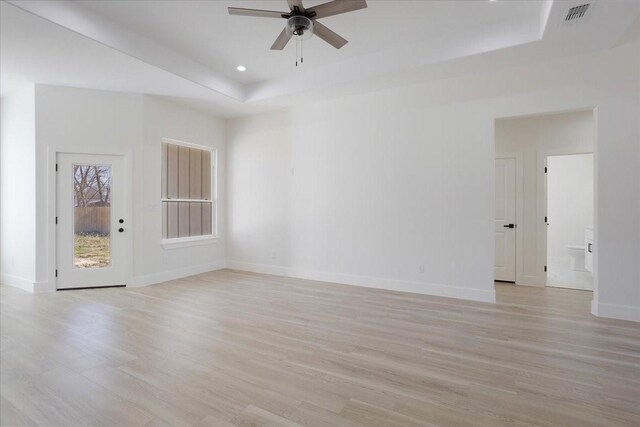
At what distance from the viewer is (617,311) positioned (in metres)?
3.57

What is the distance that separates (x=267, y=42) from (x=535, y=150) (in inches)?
174

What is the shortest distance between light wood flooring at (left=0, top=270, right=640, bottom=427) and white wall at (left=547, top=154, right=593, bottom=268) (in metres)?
3.61

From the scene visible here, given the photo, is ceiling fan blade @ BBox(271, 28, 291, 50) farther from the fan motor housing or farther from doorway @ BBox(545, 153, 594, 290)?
doorway @ BBox(545, 153, 594, 290)

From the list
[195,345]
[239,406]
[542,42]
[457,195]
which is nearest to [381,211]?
[457,195]

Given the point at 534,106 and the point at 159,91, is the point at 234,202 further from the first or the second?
the point at 534,106

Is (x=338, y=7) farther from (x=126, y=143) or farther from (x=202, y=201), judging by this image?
(x=202, y=201)

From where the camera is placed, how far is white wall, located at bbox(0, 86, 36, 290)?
4621 millimetres

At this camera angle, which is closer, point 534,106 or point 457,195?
point 534,106

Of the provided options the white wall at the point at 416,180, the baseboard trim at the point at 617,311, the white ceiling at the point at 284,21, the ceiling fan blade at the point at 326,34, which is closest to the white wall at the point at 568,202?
the baseboard trim at the point at 617,311

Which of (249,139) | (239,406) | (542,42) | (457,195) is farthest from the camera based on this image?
(249,139)

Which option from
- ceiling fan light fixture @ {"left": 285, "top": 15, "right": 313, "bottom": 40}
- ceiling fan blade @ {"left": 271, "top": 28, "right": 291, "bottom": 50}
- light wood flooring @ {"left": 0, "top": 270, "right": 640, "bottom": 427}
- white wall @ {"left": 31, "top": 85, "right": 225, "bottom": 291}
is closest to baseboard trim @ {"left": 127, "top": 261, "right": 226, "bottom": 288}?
white wall @ {"left": 31, "top": 85, "right": 225, "bottom": 291}

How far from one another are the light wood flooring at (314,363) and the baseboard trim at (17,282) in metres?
0.58

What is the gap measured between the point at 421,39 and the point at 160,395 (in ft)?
14.4

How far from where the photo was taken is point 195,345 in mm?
2848
